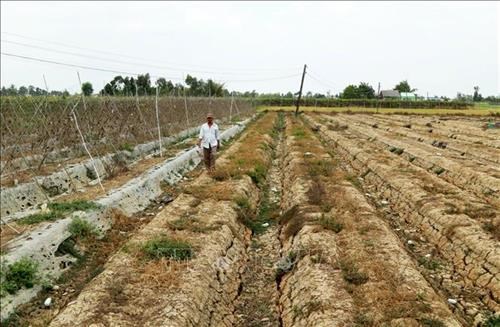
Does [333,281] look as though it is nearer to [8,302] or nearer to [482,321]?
[482,321]

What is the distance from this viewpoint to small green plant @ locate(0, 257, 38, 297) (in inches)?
260

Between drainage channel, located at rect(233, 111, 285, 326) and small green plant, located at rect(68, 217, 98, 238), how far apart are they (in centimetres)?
320

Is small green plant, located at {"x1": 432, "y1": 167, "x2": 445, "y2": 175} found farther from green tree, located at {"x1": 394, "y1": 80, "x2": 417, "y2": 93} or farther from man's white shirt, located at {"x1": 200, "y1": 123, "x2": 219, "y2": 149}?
green tree, located at {"x1": 394, "y1": 80, "x2": 417, "y2": 93}

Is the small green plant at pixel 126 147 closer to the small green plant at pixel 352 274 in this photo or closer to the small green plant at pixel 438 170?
the small green plant at pixel 438 170

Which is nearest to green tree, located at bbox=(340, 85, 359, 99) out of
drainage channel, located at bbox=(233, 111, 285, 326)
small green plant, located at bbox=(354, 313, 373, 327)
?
drainage channel, located at bbox=(233, 111, 285, 326)

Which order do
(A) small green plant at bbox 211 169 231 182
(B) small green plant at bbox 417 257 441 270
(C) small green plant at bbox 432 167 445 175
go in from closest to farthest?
(B) small green plant at bbox 417 257 441 270 < (A) small green plant at bbox 211 169 231 182 < (C) small green plant at bbox 432 167 445 175

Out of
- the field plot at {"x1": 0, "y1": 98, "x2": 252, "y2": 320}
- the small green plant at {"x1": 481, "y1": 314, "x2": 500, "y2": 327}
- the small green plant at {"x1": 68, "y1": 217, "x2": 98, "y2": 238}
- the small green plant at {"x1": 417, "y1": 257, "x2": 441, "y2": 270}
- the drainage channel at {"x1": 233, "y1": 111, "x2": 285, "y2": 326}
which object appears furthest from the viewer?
the small green plant at {"x1": 68, "y1": 217, "x2": 98, "y2": 238}

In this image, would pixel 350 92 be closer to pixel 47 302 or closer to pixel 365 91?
pixel 365 91

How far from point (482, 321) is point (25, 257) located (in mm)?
6744

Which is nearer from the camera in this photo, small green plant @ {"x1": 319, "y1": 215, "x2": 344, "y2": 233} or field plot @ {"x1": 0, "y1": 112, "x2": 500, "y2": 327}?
field plot @ {"x1": 0, "y1": 112, "x2": 500, "y2": 327}

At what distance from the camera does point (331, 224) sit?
30.1ft

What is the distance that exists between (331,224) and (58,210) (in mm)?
5649

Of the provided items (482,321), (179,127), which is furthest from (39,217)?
(179,127)

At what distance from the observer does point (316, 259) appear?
7.62m
